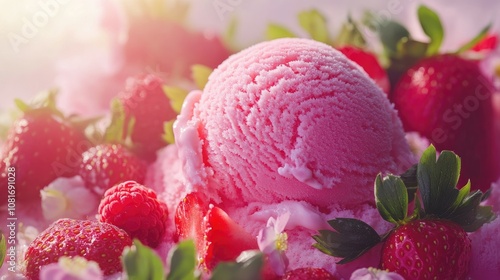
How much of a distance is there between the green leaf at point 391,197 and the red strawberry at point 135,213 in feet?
1.11

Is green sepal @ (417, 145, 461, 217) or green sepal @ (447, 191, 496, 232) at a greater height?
green sepal @ (417, 145, 461, 217)

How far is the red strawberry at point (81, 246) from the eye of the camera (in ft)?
2.67

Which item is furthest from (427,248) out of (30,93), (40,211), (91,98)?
(30,93)

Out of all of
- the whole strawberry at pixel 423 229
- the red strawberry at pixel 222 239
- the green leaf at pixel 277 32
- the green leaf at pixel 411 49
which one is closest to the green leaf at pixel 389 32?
the green leaf at pixel 411 49

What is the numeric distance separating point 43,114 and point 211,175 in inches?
15.6

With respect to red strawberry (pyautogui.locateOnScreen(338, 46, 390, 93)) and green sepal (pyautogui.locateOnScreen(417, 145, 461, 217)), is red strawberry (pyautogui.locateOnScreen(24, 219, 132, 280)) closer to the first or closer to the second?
green sepal (pyautogui.locateOnScreen(417, 145, 461, 217))

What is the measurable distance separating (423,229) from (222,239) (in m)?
0.27

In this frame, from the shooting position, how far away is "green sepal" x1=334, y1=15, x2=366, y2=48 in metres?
1.40

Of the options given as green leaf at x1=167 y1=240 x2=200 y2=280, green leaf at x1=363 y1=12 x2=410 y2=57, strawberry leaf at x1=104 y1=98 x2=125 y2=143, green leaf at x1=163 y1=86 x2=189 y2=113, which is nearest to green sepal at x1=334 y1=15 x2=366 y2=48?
green leaf at x1=363 y1=12 x2=410 y2=57

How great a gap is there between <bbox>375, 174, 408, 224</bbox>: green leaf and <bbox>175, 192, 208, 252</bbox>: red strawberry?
0.25 meters

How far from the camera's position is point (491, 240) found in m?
0.91

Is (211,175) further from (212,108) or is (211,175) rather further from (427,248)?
(427,248)
